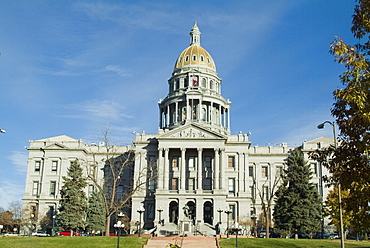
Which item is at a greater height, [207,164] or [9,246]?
[207,164]

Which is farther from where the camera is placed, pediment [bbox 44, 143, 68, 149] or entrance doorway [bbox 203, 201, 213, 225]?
pediment [bbox 44, 143, 68, 149]

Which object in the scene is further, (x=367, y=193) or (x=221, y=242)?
(x=221, y=242)

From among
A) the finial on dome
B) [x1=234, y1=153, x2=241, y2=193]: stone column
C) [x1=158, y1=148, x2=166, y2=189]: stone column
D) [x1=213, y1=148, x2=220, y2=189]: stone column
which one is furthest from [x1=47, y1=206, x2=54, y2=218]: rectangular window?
the finial on dome

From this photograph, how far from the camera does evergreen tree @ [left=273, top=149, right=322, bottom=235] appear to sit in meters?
53.3

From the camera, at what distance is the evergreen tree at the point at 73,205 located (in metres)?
57.5

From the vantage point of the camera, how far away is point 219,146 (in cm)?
6356

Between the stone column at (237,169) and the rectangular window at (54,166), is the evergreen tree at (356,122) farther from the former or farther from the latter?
the rectangular window at (54,166)

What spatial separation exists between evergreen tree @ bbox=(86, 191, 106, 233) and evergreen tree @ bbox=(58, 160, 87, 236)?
1.05m

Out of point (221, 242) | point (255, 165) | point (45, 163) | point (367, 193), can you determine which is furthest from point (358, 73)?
point (45, 163)

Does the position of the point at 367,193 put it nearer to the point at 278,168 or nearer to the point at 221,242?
the point at 221,242

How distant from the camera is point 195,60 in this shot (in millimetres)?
85562

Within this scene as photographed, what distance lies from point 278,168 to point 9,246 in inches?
1886

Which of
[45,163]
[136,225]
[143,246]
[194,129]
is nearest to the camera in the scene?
[143,246]

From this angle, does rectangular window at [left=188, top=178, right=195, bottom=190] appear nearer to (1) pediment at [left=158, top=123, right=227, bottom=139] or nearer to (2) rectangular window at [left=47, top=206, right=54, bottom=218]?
(1) pediment at [left=158, top=123, right=227, bottom=139]
